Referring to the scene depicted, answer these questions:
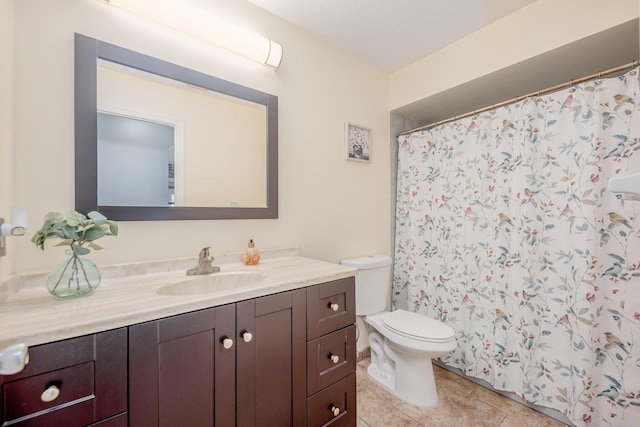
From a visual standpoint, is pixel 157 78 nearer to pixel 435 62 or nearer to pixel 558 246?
pixel 435 62

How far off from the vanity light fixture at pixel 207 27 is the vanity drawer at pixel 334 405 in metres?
1.69

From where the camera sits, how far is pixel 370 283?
6.32 feet

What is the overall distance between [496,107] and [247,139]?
1.58 m

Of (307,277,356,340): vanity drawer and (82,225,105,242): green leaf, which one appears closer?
(82,225,105,242): green leaf

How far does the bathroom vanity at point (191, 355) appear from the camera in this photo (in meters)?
0.65

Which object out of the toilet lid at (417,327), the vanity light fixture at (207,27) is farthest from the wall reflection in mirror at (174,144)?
the toilet lid at (417,327)

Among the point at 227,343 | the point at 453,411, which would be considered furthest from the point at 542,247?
the point at 227,343

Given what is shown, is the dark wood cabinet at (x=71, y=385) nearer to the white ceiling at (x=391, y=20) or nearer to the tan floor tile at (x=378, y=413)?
the tan floor tile at (x=378, y=413)

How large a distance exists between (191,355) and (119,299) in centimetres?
29

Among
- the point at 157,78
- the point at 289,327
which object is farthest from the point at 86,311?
the point at 157,78

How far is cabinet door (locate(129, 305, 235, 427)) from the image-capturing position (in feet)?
2.48

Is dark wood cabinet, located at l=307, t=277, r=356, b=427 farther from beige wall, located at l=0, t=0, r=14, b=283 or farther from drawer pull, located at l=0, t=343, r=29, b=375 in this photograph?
beige wall, located at l=0, t=0, r=14, b=283

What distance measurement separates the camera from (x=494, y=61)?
167 centimetres

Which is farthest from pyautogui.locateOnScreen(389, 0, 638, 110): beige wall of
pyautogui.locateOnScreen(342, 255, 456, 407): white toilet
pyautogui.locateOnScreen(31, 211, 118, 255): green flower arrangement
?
pyautogui.locateOnScreen(31, 211, 118, 255): green flower arrangement
